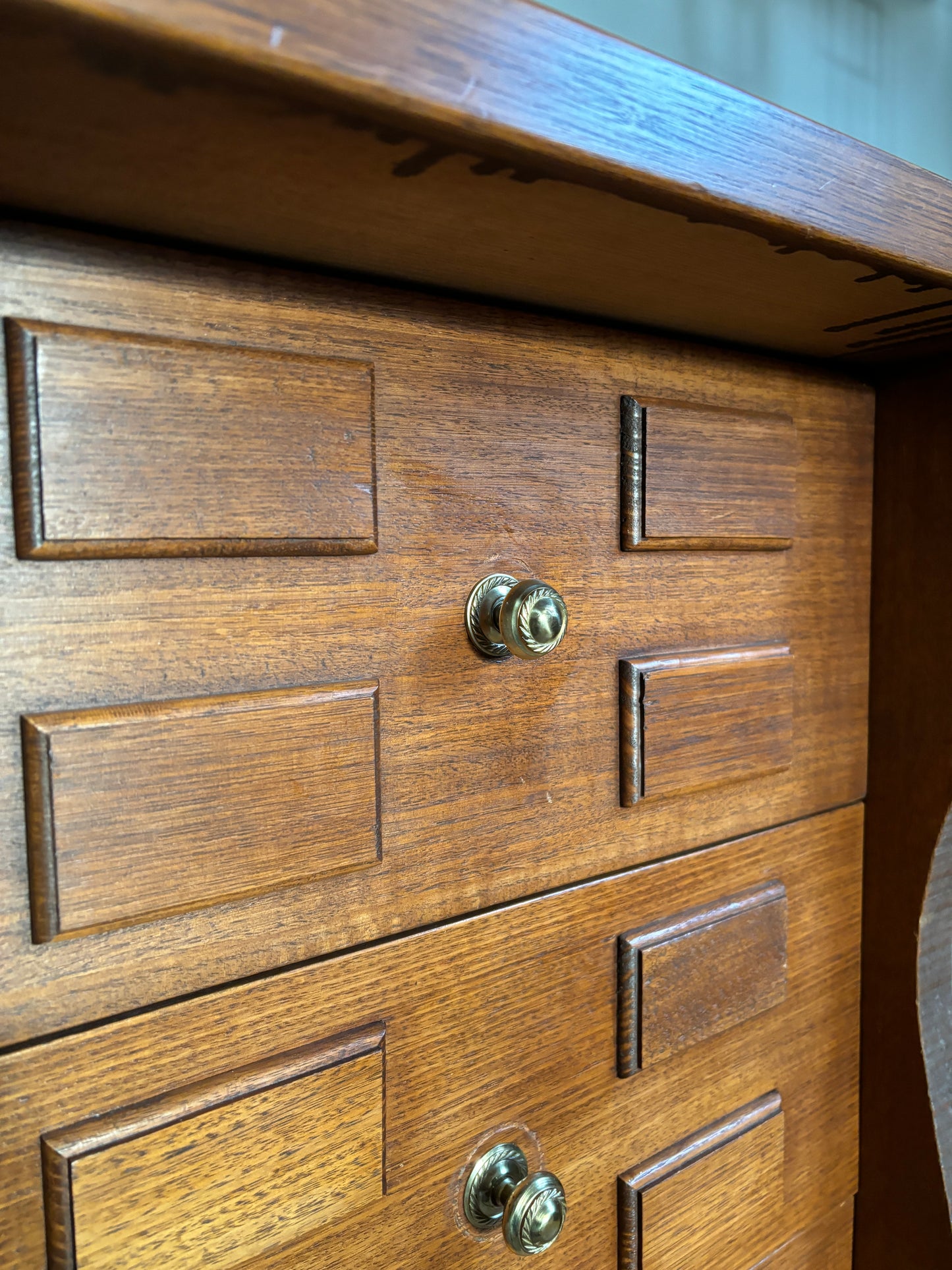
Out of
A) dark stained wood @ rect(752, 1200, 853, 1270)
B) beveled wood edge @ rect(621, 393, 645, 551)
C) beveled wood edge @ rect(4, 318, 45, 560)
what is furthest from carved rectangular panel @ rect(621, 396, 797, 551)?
dark stained wood @ rect(752, 1200, 853, 1270)

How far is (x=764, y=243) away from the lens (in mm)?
292

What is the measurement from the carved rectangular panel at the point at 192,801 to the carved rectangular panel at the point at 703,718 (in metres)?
0.13

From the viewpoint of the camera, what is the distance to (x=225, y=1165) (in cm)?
29

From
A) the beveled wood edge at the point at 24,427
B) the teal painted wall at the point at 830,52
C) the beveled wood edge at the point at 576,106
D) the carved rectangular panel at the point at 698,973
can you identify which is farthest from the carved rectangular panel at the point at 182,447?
the teal painted wall at the point at 830,52

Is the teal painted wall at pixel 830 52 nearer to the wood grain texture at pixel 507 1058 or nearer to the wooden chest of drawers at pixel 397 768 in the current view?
the wooden chest of drawers at pixel 397 768

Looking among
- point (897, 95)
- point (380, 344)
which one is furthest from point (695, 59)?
point (380, 344)

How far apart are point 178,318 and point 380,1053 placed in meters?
0.27

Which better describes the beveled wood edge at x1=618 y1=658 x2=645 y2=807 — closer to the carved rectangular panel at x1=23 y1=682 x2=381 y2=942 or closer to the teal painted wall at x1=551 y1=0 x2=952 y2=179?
the carved rectangular panel at x1=23 y1=682 x2=381 y2=942

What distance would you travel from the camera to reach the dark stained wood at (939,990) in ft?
1.58

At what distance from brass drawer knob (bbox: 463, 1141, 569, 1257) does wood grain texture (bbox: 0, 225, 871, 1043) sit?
0.10 metres

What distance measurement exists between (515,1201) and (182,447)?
0.29 meters

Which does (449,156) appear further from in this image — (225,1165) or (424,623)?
(225,1165)

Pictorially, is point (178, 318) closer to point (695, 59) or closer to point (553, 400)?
point (553, 400)

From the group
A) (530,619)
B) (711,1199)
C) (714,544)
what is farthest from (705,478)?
(711,1199)
